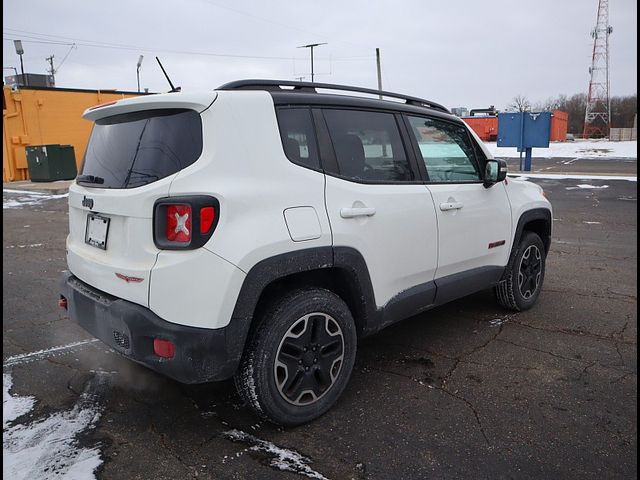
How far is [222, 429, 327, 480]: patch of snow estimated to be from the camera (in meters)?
2.53

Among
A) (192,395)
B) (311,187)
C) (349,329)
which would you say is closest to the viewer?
(311,187)

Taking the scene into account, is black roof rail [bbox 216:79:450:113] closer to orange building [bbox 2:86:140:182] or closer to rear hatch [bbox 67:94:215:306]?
rear hatch [bbox 67:94:215:306]

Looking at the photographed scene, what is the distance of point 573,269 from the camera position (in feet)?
20.5

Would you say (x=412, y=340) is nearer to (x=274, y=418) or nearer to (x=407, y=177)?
(x=407, y=177)

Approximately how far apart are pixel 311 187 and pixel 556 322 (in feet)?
9.35

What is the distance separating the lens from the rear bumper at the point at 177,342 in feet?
8.12

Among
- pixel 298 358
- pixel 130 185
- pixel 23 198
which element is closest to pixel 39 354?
pixel 130 185

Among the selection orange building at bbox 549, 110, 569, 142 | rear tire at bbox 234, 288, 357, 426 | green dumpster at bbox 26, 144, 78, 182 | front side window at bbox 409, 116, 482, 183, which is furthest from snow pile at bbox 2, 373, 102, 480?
orange building at bbox 549, 110, 569, 142

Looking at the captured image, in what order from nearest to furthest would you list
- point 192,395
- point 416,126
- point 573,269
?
point 192,395, point 416,126, point 573,269

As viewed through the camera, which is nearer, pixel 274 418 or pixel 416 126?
pixel 274 418

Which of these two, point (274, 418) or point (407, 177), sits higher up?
point (407, 177)

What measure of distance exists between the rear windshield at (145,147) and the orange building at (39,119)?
18.3m

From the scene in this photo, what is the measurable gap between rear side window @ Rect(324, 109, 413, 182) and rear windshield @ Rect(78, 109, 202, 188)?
86 cm

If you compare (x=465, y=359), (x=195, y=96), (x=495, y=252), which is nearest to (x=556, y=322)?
A: (x=495, y=252)
